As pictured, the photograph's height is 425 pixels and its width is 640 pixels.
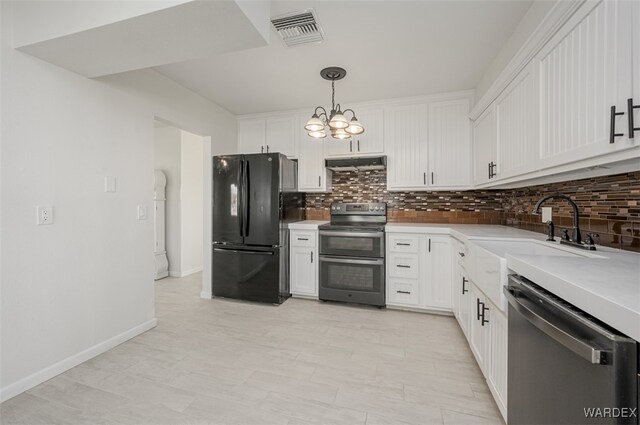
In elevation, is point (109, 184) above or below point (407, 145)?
below

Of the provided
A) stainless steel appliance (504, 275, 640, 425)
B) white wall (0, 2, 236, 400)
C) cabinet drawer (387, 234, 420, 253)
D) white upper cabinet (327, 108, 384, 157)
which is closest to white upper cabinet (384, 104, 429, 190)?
white upper cabinet (327, 108, 384, 157)

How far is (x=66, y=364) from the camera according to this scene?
2.00m

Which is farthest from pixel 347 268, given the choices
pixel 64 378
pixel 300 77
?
pixel 64 378

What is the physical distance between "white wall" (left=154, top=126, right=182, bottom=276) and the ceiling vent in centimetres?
315

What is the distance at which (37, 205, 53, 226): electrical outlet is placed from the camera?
6.11ft

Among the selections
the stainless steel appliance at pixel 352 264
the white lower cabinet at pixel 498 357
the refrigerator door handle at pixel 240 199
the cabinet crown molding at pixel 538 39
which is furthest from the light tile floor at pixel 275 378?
the cabinet crown molding at pixel 538 39

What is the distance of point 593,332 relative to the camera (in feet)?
2.38

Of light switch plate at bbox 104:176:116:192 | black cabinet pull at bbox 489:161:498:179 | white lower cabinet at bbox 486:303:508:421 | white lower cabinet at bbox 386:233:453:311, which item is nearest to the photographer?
white lower cabinet at bbox 486:303:508:421

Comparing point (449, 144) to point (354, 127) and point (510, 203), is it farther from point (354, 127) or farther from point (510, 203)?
point (354, 127)

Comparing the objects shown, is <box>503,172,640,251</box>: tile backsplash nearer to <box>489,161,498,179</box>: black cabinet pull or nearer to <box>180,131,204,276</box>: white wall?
<box>489,161,498,179</box>: black cabinet pull

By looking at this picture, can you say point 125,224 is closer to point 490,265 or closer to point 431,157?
point 490,265

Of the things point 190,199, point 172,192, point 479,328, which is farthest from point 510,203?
point 172,192

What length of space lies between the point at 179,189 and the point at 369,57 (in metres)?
3.57

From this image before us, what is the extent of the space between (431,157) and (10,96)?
364 cm
